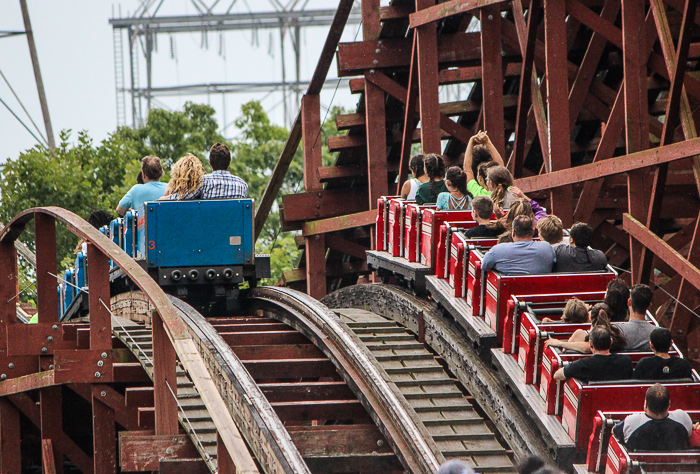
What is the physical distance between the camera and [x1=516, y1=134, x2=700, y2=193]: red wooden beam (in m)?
10.7

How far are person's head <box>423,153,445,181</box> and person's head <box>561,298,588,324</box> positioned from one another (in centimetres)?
358

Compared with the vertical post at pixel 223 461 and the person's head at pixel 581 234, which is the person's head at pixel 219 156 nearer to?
the person's head at pixel 581 234

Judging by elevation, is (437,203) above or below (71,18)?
below

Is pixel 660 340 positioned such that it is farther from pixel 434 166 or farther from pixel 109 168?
pixel 109 168

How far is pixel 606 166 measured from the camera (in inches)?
473

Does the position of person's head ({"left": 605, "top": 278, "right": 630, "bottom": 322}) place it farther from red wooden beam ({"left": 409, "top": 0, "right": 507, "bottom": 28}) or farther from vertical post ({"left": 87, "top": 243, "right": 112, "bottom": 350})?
red wooden beam ({"left": 409, "top": 0, "right": 507, "bottom": 28})

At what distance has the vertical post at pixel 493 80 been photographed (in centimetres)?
1469

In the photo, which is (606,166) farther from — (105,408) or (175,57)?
(175,57)

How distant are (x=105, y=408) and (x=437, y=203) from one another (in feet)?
13.5

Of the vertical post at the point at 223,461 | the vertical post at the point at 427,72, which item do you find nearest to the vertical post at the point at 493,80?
the vertical post at the point at 427,72

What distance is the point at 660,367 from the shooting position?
7.80 meters

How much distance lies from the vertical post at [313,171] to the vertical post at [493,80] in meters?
4.94

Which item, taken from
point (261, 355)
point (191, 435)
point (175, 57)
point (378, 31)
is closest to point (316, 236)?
point (378, 31)

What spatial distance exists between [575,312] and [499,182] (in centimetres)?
217
